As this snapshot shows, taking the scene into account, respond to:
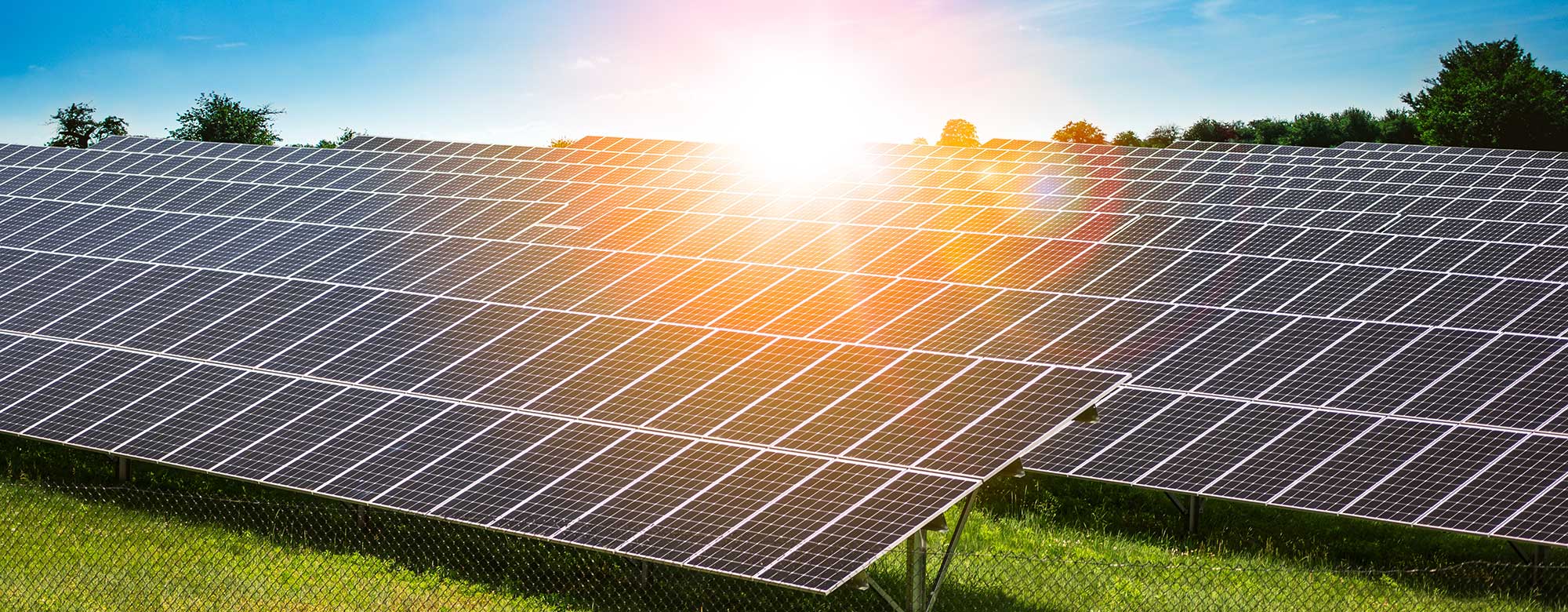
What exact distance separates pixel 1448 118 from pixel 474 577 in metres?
96.4

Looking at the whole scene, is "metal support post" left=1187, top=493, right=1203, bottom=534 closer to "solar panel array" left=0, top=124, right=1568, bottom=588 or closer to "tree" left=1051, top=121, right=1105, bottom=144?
"solar panel array" left=0, top=124, right=1568, bottom=588

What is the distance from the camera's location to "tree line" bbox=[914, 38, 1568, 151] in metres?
98.4

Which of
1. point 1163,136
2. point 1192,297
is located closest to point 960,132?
point 1163,136

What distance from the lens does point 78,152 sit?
48.5 meters

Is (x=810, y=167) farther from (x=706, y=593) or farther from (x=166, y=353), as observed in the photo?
(x=706, y=593)

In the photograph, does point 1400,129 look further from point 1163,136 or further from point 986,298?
point 986,298

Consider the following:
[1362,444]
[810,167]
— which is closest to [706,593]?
[1362,444]

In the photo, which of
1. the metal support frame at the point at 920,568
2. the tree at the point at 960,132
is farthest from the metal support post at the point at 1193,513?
the tree at the point at 960,132

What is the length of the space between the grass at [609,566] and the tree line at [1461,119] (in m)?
64.4

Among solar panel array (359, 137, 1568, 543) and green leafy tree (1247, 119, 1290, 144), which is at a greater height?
solar panel array (359, 137, 1568, 543)

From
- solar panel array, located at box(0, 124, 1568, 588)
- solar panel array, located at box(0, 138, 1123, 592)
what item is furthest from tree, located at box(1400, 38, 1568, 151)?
solar panel array, located at box(0, 138, 1123, 592)

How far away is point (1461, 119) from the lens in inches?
3903

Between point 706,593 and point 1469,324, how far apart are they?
600 inches

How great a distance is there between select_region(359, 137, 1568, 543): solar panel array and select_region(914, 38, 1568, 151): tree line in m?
48.6
